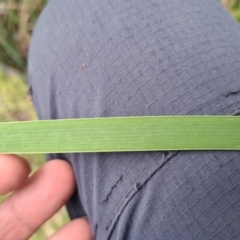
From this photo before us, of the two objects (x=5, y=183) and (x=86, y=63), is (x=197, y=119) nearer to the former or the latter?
(x=86, y=63)

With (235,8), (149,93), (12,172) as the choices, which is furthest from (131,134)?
(235,8)

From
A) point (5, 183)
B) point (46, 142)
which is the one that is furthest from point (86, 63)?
point (5, 183)

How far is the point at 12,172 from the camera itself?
2.22 feet

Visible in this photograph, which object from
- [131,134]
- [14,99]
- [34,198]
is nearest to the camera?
[131,134]

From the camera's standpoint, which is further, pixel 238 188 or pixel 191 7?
pixel 191 7

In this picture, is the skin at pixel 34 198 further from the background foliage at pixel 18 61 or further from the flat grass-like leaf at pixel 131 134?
the background foliage at pixel 18 61

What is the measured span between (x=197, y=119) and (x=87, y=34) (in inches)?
10.5

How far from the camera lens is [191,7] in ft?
2.33

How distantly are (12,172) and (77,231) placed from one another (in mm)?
223

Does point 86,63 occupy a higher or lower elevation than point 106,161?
higher

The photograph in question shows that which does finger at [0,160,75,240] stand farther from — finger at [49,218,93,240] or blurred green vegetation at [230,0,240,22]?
Result: blurred green vegetation at [230,0,240,22]

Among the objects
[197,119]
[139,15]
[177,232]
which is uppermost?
[139,15]

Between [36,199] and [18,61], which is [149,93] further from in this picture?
[18,61]

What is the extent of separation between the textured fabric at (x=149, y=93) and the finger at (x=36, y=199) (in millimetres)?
36
